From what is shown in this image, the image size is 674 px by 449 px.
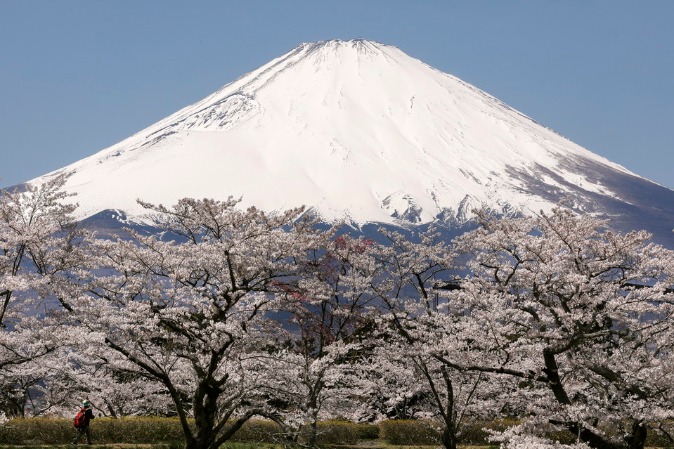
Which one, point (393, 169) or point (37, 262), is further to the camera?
point (393, 169)

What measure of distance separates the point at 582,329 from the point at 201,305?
664cm

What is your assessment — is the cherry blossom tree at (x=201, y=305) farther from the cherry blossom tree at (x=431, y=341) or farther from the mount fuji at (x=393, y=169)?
the mount fuji at (x=393, y=169)

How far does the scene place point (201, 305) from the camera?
14.5 m

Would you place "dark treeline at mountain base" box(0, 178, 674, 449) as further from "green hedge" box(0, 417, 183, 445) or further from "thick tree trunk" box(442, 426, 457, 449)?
"green hedge" box(0, 417, 183, 445)

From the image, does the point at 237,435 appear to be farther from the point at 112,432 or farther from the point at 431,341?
the point at 431,341

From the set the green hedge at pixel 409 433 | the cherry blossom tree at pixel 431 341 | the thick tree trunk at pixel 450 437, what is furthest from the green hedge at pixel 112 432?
the green hedge at pixel 409 433

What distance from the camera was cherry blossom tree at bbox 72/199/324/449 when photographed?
44.9 ft

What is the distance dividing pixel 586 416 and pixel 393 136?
591 feet

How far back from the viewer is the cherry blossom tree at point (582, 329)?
13062 mm

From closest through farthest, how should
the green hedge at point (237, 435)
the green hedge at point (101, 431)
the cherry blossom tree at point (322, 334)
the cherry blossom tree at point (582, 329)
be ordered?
the cherry blossom tree at point (582, 329), the cherry blossom tree at point (322, 334), the green hedge at point (101, 431), the green hedge at point (237, 435)

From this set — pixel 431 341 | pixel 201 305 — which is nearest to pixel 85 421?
pixel 201 305

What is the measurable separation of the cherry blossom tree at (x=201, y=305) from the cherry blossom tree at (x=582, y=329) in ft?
12.3

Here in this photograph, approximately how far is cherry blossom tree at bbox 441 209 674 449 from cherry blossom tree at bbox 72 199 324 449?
3736 mm

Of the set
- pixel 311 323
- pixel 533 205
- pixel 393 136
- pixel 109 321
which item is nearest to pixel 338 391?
pixel 311 323
